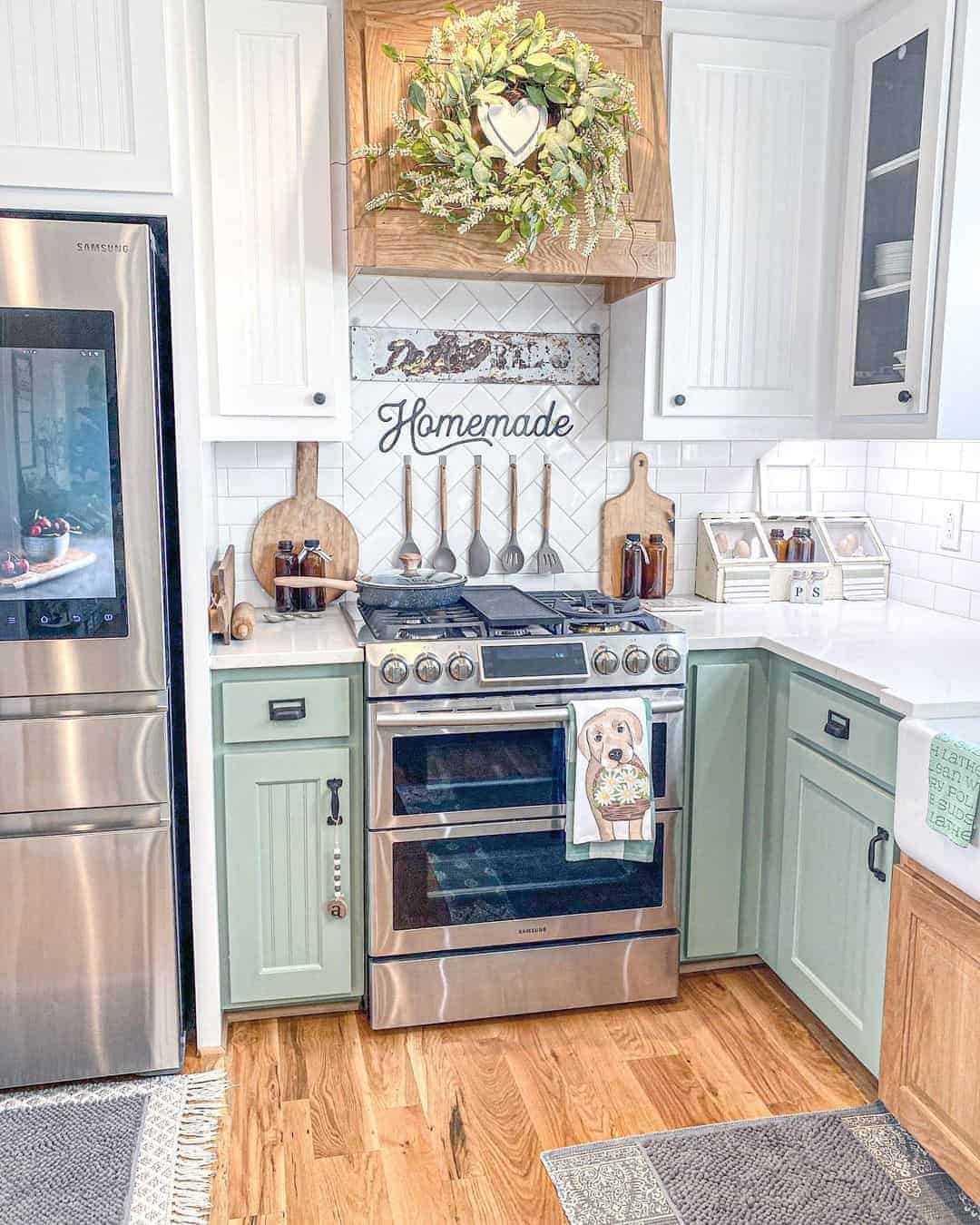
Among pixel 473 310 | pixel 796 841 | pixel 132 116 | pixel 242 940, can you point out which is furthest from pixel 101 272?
pixel 796 841

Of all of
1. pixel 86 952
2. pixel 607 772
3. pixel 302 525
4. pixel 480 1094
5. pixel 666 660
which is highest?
pixel 302 525

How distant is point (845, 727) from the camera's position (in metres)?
2.41

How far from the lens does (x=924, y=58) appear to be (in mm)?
2541

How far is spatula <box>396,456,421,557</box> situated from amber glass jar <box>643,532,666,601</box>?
0.68 meters

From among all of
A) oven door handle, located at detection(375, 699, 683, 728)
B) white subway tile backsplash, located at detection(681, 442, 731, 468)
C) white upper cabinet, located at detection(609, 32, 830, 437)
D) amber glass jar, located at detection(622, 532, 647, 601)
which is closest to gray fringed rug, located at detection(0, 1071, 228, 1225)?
oven door handle, located at detection(375, 699, 683, 728)

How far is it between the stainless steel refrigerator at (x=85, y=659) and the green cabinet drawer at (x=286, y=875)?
0.60 feet

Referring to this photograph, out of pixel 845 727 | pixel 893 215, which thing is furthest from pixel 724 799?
pixel 893 215

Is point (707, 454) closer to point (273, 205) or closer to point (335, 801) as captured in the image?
point (273, 205)

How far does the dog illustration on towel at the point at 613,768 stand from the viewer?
8.49 feet

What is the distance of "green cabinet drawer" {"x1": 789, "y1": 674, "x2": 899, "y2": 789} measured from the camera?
2268mm

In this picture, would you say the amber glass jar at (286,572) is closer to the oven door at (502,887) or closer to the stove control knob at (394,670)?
the stove control knob at (394,670)

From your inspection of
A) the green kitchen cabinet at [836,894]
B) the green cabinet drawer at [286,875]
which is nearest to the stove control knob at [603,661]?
the green kitchen cabinet at [836,894]

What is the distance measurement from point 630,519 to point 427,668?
3.44 feet

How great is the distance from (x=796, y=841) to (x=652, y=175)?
5.47 feet
